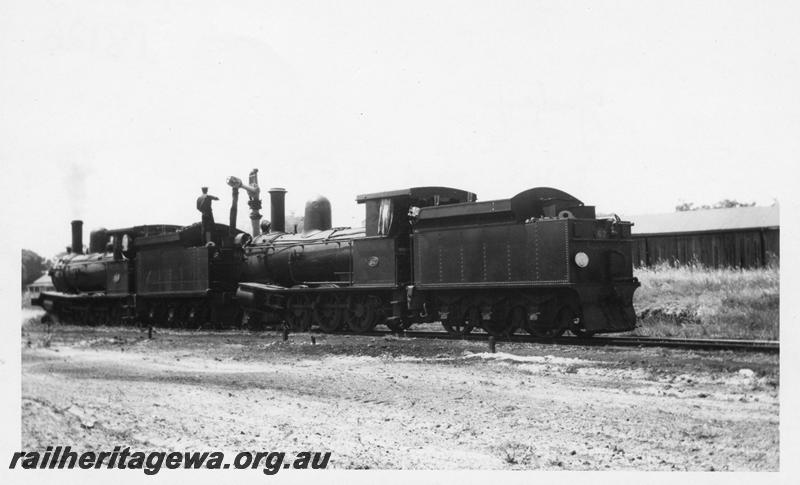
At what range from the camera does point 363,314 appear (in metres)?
16.0

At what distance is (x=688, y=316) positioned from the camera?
16.5 m

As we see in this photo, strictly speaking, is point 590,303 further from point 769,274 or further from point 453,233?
point 769,274

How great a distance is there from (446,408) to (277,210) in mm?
13408

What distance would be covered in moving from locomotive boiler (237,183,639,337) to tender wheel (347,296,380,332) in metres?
0.02

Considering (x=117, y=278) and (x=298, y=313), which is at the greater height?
(x=117, y=278)

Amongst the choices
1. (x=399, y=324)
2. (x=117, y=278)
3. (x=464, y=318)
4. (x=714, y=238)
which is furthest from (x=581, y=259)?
(x=117, y=278)

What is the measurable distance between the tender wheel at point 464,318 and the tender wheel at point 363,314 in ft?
6.90

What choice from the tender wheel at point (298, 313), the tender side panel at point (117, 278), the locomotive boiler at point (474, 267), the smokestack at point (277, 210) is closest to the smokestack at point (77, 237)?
the tender side panel at point (117, 278)

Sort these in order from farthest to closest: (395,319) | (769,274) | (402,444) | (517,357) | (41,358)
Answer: (769,274), (395,319), (41,358), (517,357), (402,444)

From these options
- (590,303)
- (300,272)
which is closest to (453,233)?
(590,303)

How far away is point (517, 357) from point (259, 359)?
4.46m

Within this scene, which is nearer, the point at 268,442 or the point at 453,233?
the point at 268,442

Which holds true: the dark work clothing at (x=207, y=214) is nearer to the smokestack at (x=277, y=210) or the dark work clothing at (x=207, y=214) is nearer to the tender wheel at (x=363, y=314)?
the smokestack at (x=277, y=210)

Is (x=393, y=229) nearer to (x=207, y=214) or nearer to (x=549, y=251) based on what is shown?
(x=549, y=251)
